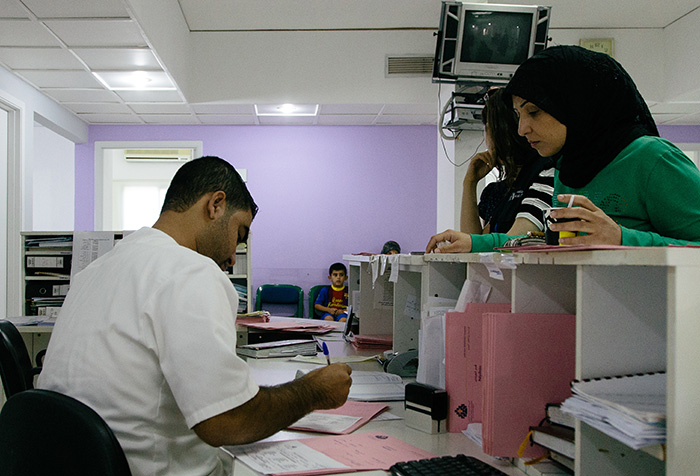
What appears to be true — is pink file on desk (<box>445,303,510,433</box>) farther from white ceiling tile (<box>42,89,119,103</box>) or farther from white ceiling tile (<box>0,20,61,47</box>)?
white ceiling tile (<box>42,89,119,103</box>)

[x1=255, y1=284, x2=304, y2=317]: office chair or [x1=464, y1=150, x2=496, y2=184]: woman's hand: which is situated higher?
[x1=464, y1=150, x2=496, y2=184]: woman's hand

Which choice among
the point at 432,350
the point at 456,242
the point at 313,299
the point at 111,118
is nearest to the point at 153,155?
the point at 111,118

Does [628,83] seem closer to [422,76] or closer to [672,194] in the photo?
[672,194]

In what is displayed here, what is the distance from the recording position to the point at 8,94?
4.21m

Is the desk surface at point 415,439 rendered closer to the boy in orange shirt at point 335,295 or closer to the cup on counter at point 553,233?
the cup on counter at point 553,233

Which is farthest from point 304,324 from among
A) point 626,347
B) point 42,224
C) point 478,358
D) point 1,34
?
point 42,224

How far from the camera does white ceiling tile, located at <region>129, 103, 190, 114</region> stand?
17.0 ft

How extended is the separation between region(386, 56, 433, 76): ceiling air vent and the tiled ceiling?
0.40 feet

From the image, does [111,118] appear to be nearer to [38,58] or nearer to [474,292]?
[38,58]

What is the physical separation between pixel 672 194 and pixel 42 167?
742 cm

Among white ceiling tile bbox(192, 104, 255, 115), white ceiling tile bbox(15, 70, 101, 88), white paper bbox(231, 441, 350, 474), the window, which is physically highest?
white ceiling tile bbox(15, 70, 101, 88)

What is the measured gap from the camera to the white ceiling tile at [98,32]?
11.2ft

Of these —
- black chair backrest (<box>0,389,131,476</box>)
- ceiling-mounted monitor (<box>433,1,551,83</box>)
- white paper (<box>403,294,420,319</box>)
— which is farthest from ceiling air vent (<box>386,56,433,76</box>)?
black chair backrest (<box>0,389,131,476</box>)

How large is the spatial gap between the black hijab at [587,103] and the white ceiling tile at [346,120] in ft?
14.5
